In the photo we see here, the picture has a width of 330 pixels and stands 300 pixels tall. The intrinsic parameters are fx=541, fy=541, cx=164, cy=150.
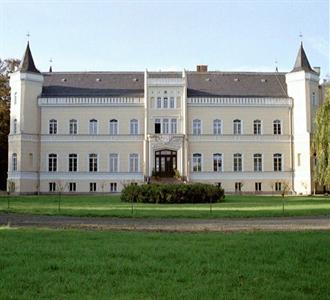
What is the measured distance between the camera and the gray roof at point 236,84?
5150 cm

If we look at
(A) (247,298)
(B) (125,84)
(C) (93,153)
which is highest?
(B) (125,84)

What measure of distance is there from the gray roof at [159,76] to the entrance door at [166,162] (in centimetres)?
583

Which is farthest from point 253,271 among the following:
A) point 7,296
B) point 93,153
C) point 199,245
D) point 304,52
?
point 304,52

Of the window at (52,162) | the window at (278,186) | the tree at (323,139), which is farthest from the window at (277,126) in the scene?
the window at (52,162)

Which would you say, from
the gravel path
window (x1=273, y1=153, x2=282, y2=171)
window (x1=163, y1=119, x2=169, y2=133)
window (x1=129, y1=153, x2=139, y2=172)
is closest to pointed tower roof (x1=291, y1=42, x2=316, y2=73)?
window (x1=273, y1=153, x2=282, y2=171)

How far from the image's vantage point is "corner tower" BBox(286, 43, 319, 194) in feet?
161

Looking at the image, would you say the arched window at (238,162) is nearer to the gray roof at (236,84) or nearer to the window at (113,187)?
the gray roof at (236,84)

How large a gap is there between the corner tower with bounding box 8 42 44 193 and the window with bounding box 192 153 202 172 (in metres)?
14.4

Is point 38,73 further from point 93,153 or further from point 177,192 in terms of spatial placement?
point 177,192

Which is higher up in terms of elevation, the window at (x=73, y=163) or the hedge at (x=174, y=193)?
the window at (x=73, y=163)

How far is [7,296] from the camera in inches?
251

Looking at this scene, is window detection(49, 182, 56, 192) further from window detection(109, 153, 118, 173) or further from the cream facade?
window detection(109, 153, 118, 173)

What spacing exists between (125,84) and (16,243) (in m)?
42.7

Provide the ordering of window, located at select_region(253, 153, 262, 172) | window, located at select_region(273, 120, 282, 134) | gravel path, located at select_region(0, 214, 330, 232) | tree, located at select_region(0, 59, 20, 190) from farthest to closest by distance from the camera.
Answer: tree, located at select_region(0, 59, 20, 190)
window, located at select_region(273, 120, 282, 134)
window, located at select_region(253, 153, 262, 172)
gravel path, located at select_region(0, 214, 330, 232)
